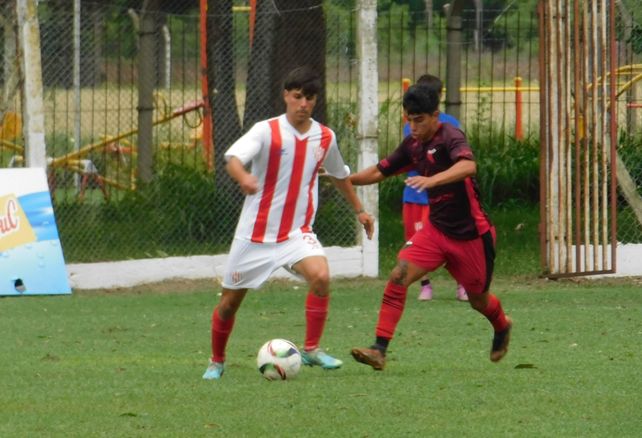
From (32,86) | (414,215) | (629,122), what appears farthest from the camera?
(629,122)

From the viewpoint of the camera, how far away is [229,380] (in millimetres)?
7824

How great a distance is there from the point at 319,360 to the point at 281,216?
85cm

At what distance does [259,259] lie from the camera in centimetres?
789

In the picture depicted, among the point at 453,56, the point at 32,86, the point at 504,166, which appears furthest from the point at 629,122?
the point at 32,86

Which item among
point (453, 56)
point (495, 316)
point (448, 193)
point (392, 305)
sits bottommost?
point (495, 316)

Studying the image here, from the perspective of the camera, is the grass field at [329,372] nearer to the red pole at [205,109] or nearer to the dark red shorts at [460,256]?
the dark red shorts at [460,256]

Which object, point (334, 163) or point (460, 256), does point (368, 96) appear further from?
point (460, 256)

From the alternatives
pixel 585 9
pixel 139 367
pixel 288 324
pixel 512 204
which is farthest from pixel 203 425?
pixel 512 204

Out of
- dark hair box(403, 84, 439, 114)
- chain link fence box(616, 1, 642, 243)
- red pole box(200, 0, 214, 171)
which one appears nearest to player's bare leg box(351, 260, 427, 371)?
dark hair box(403, 84, 439, 114)

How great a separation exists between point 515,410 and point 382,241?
8.60 m

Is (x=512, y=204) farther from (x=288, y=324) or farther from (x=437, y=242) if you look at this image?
(x=437, y=242)

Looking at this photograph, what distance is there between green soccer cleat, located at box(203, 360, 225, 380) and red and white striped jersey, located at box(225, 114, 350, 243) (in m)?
0.70

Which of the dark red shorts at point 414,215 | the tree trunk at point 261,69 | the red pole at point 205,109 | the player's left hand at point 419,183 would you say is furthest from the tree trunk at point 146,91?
the player's left hand at point 419,183

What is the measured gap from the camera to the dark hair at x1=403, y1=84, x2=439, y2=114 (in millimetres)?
7863
